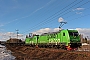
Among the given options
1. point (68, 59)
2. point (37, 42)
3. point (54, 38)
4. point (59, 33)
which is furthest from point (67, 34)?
point (37, 42)

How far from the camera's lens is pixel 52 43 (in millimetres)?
42031

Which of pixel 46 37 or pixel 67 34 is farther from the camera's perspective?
pixel 46 37

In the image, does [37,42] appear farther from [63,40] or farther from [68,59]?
[68,59]

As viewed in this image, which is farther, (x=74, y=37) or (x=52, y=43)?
(x=52, y=43)

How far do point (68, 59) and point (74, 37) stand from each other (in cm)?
1425

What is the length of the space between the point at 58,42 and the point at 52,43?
4351mm

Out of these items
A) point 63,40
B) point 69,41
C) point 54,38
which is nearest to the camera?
point 69,41

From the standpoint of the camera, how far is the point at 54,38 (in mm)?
40750

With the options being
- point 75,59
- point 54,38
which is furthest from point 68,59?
point 54,38

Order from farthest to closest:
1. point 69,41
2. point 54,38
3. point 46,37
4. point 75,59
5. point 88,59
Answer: point 46,37, point 54,38, point 69,41, point 75,59, point 88,59

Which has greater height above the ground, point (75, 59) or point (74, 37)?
point (74, 37)

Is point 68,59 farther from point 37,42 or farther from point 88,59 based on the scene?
point 37,42

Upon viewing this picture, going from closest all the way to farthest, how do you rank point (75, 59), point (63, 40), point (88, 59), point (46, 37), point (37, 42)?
point (88, 59), point (75, 59), point (63, 40), point (46, 37), point (37, 42)

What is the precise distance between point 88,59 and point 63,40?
1731 centimetres
